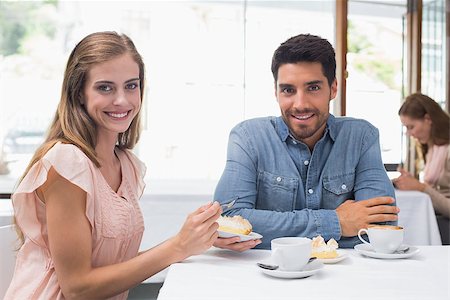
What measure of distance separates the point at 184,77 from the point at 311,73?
338 cm

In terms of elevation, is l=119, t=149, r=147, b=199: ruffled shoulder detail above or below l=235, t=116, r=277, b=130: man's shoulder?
below

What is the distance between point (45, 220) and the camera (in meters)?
1.19

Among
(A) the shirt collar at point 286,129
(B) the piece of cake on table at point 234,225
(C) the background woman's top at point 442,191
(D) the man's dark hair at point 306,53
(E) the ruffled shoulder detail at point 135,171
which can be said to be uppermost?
(D) the man's dark hair at point 306,53

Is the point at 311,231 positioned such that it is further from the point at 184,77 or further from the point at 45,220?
the point at 184,77

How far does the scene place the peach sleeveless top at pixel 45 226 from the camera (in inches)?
44.5

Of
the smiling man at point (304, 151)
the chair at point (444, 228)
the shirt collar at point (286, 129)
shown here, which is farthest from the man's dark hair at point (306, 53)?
the chair at point (444, 228)

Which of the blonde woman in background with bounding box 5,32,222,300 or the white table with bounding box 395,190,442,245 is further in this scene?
the white table with bounding box 395,190,442,245

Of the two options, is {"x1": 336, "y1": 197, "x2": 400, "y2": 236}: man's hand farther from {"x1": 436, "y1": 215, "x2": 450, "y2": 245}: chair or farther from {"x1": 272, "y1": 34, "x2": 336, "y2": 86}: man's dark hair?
{"x1": 436, "y1": 215, "x2": 450, "y2": 245}: chair

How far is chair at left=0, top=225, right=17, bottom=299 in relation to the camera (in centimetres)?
126

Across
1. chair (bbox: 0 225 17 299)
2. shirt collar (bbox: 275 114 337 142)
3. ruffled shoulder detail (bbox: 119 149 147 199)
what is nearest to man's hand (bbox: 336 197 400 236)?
shirt collar (bbox: 275 114 337 142)

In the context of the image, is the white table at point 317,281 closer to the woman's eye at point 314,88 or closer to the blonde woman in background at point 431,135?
the woman's eye at point 314,88

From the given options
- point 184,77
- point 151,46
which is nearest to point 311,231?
point 184,77

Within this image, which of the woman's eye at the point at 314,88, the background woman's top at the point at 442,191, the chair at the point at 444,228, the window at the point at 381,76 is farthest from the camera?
the window at the point at 381,76

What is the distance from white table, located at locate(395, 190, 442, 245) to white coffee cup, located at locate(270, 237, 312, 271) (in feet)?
5.61
